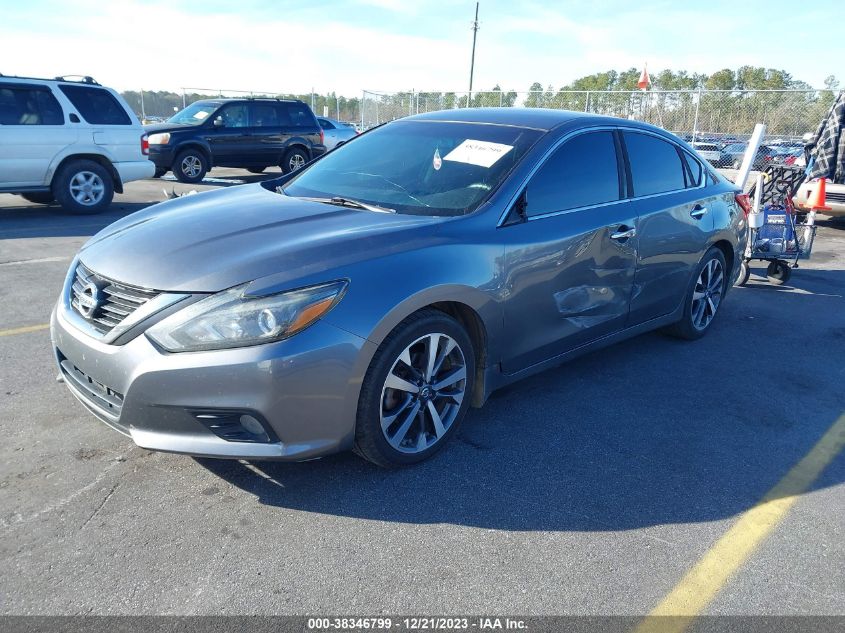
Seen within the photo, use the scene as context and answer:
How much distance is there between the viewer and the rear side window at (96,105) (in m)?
9.88

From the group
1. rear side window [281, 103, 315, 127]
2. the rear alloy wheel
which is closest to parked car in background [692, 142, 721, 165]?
rear side window [281, 103, 315, 127]

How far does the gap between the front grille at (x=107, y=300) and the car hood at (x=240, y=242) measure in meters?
0.04

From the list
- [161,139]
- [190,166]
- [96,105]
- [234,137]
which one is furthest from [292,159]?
[96,105]

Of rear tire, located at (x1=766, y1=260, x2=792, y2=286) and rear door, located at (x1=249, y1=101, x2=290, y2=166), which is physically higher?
rear door, located at (x1=249, y1=101, x2=290, y2=166)

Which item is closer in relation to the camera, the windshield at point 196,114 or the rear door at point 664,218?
the rear door at point 664,218

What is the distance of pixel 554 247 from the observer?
146 inches

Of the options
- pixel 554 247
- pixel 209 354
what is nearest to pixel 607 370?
pixel 554 247

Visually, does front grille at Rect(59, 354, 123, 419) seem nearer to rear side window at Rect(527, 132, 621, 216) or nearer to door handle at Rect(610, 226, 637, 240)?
rear side window at Rect(527, 132, 621, 216)

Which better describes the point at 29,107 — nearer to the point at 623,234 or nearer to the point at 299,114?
the point at 299,114

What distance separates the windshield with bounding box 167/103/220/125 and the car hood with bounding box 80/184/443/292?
11.5 metres

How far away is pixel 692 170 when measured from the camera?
5156 mm

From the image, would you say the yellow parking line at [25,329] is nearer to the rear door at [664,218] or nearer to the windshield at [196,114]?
the rear door at [664,218]

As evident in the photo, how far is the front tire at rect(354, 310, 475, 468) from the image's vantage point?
297cm

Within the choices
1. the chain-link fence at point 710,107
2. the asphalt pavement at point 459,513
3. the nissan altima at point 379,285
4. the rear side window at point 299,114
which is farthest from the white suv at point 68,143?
the chain-link fence at point 710,107
